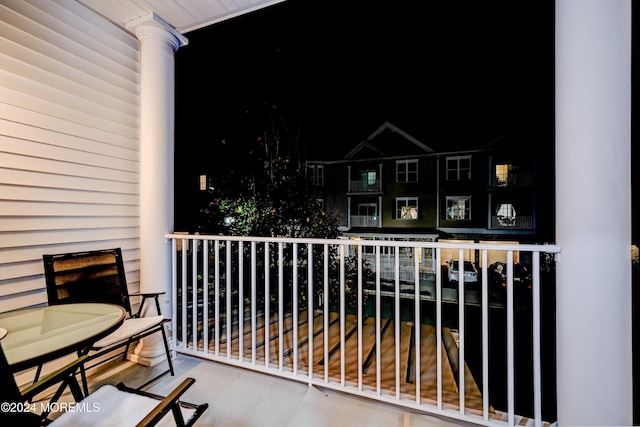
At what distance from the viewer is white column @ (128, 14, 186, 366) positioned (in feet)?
8.70

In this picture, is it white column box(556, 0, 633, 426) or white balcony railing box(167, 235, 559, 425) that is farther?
white balcony railing box(167, 235, 559, 425)

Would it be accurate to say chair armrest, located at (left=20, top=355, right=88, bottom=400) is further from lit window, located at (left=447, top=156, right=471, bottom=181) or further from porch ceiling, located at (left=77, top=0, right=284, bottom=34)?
lit window, located at (left=447, top=156, right=471, bottom=181)

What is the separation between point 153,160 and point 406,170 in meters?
11.0

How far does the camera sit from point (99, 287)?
241 cm

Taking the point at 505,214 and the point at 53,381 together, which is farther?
the point at 505,214

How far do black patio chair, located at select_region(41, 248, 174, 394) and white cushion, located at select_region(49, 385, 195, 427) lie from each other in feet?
2.34

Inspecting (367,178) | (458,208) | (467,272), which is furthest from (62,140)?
(467,272)

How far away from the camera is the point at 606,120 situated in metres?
1.46

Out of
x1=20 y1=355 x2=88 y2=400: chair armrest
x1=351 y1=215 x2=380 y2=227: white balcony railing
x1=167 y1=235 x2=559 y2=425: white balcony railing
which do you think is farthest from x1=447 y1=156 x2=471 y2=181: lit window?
x1=20 y1=355 x2=88 y2=400: chair armrest

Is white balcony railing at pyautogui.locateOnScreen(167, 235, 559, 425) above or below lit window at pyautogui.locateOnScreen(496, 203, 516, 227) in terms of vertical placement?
below

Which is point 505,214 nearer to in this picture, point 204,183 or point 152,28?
point 204,183

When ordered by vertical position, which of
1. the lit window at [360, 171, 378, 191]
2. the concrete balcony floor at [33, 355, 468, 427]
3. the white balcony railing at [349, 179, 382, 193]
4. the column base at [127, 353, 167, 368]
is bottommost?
the concrete balcony floor at [33, 355, 468, 427]

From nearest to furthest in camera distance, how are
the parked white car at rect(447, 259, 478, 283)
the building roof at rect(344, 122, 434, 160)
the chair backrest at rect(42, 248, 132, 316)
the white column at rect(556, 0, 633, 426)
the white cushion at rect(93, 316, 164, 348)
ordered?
the white column at rect(556, 0, 633, 426) → the white cushion at rect(93, 316, 164, 348) → the chair backrest at rect(42, 248, 132, 316) → the building roof at rect(344, 122, 434, 160) → the parked white car at rect(447, 259, 478, 283)

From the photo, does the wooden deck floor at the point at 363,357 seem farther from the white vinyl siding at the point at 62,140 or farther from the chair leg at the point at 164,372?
the white vinyl siding at the point at 62,140
